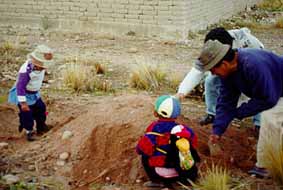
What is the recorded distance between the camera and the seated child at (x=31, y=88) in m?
5.21

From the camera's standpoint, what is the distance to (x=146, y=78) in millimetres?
7703

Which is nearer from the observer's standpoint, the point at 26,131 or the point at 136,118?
the point at 136,118

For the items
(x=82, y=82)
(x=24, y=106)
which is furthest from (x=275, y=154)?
(x=82, y=82)

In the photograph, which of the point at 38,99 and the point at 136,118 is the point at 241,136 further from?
the point at 38,99

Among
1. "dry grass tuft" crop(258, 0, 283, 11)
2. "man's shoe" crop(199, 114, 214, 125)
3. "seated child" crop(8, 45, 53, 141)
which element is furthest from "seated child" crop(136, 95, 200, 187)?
"dry grass tuft" crop(258, 0, 283, 11)

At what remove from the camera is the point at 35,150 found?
5.02m

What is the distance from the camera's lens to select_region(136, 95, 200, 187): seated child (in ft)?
13.0

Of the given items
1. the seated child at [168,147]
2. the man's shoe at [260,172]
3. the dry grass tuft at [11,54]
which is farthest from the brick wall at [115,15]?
the seated child at [168,147]

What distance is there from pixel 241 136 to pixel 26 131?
226 cm

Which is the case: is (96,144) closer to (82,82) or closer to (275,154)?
(275,154)

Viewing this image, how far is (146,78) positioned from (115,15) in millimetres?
5634

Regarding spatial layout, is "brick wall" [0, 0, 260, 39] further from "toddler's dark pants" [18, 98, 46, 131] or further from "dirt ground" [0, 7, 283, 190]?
"toddler's dark pants" [18, 98, 46, 131]

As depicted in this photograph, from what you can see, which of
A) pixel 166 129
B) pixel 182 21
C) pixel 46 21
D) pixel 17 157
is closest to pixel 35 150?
pixel 17 157

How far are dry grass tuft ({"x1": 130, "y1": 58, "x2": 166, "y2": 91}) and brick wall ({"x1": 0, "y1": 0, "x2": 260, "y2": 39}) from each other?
15.2 ft
